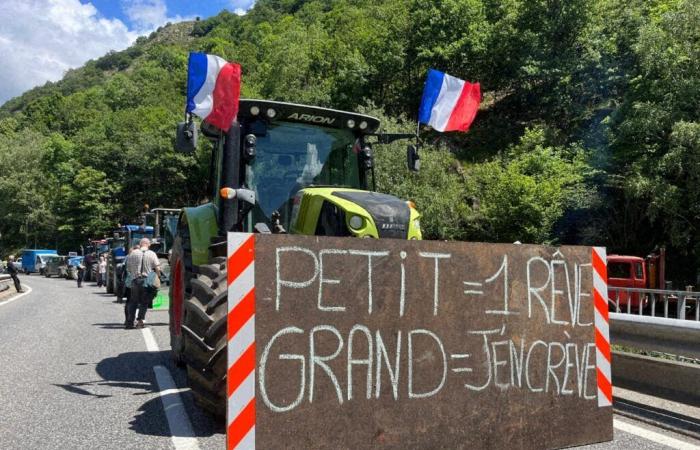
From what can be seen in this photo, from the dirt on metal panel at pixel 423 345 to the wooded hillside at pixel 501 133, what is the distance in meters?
23.5

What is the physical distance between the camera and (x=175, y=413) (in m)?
5.53

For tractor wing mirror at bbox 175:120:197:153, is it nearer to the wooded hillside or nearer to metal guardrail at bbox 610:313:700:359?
metal guardrail at bbox 610:313:700:359

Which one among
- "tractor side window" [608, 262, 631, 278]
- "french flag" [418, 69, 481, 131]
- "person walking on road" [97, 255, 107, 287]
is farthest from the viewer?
"person walking on road" [97, 255, 107, 287]

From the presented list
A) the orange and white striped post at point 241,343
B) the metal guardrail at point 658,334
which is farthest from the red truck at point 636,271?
the orange and white striped post at point 241,343

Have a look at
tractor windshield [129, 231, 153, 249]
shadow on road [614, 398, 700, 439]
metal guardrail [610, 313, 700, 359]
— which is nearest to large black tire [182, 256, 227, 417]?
shadow on road [614, 398, 700, 439]

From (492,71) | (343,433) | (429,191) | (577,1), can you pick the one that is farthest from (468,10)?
(343,433)

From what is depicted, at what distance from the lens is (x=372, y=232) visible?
5.45m

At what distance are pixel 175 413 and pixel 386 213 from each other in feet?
8.71

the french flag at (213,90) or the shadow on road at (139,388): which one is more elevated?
the french flag at (213,90)

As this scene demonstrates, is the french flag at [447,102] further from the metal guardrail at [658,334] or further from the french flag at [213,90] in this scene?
the metal guardrail at [658,334]

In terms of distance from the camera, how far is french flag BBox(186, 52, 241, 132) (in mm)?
6020

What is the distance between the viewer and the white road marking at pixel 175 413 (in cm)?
472

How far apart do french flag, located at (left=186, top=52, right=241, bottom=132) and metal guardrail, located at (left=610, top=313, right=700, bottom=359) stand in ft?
15.4

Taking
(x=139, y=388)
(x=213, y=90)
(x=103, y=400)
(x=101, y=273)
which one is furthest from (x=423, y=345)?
(x=101, y=273)
